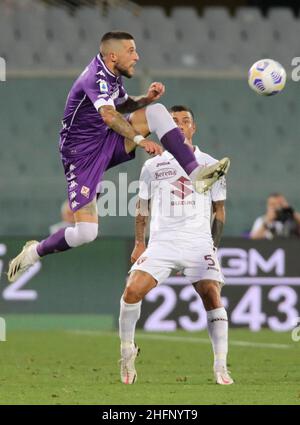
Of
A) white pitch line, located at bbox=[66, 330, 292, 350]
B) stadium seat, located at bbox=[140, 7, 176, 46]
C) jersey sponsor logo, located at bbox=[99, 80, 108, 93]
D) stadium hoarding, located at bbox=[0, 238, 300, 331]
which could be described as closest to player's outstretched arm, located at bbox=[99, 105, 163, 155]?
jersey sponsor logo, located at bbox=[99, 80, 108, 93]

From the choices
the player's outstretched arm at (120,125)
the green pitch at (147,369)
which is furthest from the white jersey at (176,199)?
the green pitch at (147,369)

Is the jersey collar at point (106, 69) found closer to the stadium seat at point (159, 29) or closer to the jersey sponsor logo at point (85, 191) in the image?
the jersey sponsor logo at point (85, 191)

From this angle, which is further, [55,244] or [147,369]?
[147,369]

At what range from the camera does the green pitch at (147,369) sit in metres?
8.57

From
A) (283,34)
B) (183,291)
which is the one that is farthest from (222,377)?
(283,34)

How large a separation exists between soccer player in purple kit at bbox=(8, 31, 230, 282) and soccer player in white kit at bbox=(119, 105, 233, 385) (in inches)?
21.1

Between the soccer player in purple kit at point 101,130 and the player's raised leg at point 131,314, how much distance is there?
1.75ft

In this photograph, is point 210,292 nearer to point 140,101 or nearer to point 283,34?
point 140,101

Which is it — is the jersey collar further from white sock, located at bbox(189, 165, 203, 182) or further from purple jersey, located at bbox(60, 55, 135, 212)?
white sock, located at bbox(189, 165, 203, 182)

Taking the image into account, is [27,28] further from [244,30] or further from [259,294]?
[259,294]

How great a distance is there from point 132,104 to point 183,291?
628 cm

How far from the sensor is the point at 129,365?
371 inches

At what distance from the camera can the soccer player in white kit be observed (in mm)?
9438

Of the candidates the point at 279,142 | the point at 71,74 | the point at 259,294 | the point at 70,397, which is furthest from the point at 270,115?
the point at 70,397
